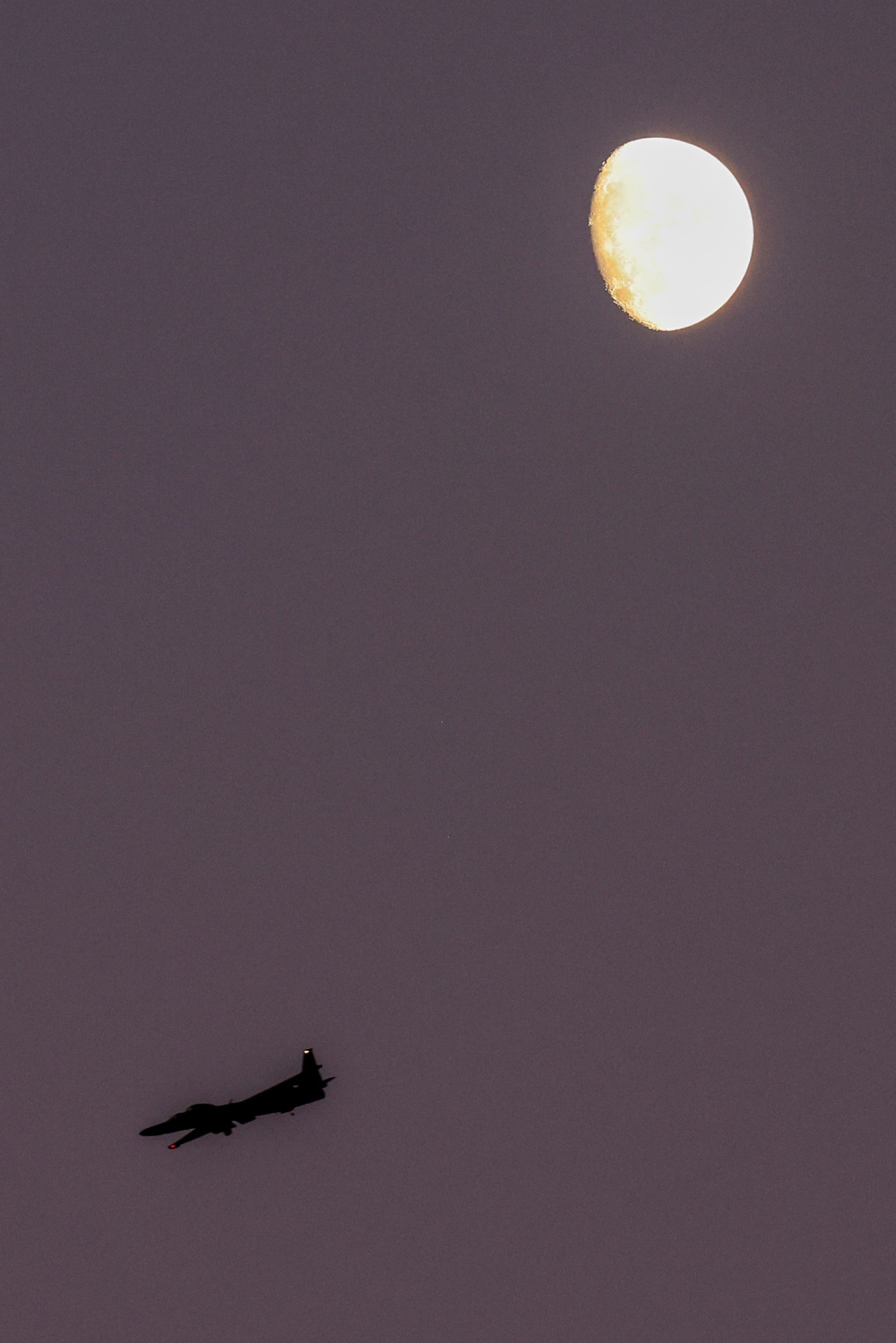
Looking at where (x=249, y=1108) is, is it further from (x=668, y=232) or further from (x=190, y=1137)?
(x=668, y=232)

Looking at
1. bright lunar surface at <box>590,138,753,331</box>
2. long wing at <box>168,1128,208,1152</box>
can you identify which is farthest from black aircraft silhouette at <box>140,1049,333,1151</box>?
bright lunar surface at <box>590,138,753,331</box>

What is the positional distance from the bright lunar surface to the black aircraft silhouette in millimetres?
30579

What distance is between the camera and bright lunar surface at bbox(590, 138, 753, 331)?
53.5 meters

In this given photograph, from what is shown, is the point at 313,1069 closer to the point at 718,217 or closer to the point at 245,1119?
the point at 245,1119

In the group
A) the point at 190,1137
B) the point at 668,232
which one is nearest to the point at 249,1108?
the point at 190,1137

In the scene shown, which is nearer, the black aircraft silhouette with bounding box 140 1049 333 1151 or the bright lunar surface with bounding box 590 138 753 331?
the black aircraft silhouette with bounding box 140 1049 333 1151

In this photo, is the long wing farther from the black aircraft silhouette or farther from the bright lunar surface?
the bright lunar surface

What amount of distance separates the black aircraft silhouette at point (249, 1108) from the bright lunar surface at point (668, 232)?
30.6 metres

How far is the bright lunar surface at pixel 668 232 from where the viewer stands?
176 feet

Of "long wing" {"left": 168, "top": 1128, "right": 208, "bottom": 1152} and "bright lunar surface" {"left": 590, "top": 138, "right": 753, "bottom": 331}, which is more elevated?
"bright lunar surface" {"left": 590, "top": 138, "right": 753, "bottom": 331}

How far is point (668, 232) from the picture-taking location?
54.7 m

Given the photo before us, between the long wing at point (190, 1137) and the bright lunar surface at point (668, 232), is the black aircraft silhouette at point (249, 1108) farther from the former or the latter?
the bright lunar surface at point (668, 232)

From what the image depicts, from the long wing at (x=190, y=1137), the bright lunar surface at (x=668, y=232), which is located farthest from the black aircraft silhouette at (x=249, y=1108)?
the bright lunar surface at (x=668, y=232)

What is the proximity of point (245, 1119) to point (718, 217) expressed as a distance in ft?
124
